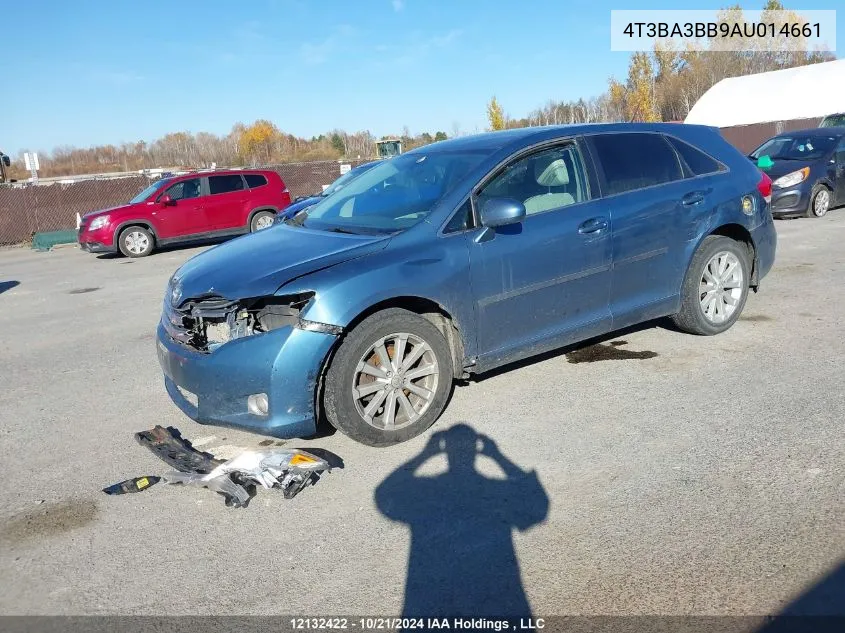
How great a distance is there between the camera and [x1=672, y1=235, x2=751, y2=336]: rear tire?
225 inches

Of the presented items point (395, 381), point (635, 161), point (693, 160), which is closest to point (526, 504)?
point (395, 381)

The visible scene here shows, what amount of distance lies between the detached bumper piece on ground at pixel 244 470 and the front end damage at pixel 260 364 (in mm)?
157

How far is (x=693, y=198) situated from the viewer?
5.61 m

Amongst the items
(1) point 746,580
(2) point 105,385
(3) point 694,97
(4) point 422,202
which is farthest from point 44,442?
(3) point 694,97

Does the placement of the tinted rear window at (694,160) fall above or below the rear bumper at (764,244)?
above

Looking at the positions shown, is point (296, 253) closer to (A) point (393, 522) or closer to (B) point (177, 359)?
(B) point (177, 359)

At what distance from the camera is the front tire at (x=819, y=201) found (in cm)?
1291

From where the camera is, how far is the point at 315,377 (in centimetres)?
397

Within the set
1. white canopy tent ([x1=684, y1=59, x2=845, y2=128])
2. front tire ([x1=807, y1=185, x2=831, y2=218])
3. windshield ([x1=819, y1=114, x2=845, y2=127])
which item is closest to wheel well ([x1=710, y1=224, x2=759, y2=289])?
front tire ([x1=807, y1=185, x2=831, y2=218])

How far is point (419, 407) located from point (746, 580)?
2055 mm

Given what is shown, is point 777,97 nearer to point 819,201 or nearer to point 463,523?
point 819,201

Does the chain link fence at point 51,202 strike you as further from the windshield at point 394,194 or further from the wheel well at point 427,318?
the wheel well at point 427,318

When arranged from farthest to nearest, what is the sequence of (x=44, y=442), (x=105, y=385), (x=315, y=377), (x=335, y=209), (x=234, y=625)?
(x=105, y=385) < (x=335, y=209) < (x=44, y=442) < (x=315, y=377) < (x=234, y=625)

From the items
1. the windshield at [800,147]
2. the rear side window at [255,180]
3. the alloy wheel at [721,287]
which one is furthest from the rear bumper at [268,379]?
the rear side window at [255,180]
